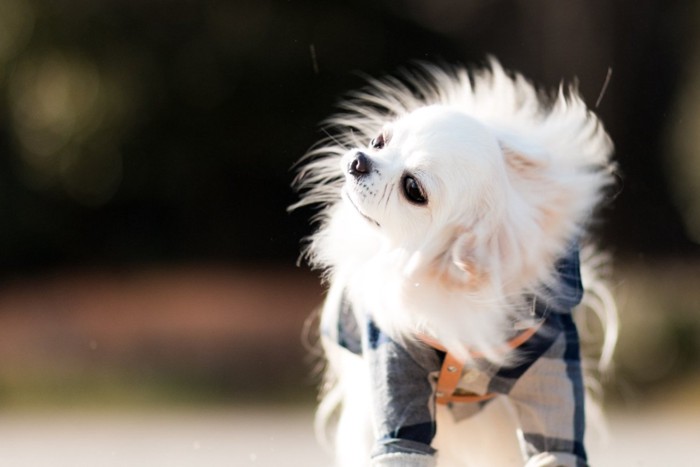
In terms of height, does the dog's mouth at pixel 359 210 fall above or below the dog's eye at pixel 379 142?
below

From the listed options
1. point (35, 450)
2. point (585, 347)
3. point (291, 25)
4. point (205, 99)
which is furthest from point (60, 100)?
point (585, 347)

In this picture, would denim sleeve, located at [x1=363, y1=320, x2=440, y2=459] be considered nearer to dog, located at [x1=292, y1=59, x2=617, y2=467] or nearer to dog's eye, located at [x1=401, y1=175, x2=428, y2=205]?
dog, located at [x1=292, y1=59, x2=617, y2=467]

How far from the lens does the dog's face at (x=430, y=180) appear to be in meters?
2.42

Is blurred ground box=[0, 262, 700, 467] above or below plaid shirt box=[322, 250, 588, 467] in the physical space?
above

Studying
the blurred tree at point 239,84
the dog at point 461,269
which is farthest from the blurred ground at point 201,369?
the dog at point 461,269

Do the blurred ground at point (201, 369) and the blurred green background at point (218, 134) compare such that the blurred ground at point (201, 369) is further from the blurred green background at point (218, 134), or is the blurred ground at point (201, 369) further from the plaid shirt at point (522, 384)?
the plaid shirt at point (522, 384)

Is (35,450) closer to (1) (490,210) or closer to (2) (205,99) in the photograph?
(2) (205,99)

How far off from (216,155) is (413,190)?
610 centimetres

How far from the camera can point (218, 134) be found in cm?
831

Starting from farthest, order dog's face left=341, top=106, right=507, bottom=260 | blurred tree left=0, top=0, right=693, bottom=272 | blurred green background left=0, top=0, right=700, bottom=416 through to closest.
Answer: blurred tree left=0, top=0, right=693, bottom=272 < blurred green background left=0, top=0, right=700, bottom=416 < dog's face left=341, top=106, right=507, bottom=260

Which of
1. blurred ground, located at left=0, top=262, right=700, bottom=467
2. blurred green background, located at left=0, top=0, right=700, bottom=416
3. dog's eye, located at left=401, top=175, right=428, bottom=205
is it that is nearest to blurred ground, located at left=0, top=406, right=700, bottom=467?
blurred ground, located at left=0, top=262, right=700, bottom=467

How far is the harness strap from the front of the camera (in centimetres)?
264

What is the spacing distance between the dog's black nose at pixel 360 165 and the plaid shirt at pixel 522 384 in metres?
0.43

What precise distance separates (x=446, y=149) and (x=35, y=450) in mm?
3897
